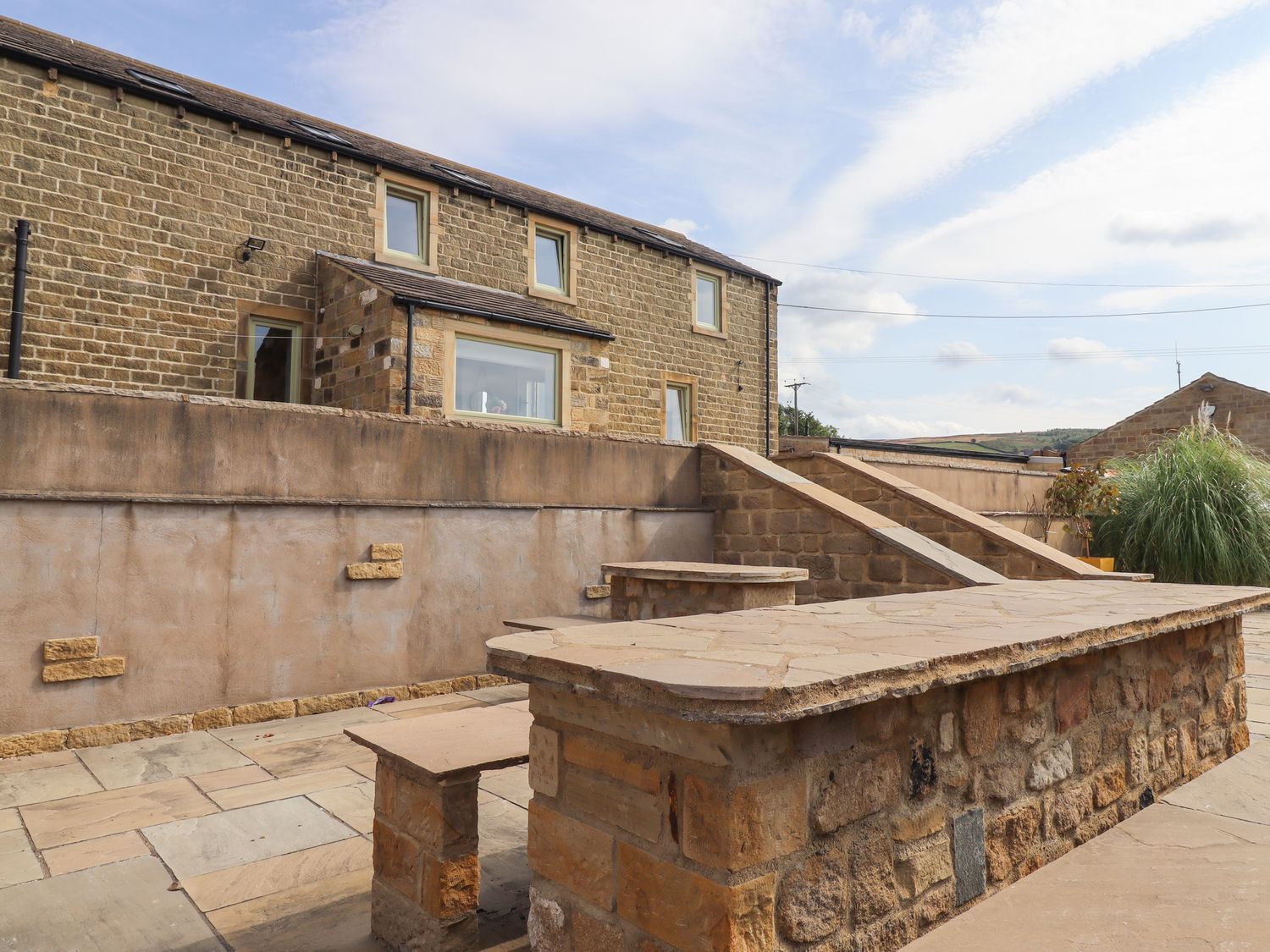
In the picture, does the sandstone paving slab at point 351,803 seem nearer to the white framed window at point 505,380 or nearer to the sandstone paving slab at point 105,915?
the sandstone paving slab at point 105,915

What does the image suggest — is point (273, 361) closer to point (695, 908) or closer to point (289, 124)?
point (289, 124)

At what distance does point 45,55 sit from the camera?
909 centimetres

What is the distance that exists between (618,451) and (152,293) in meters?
6.48

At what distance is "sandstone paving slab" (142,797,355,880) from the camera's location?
3.18 meters

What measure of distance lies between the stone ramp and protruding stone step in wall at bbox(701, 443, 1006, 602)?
119 inches

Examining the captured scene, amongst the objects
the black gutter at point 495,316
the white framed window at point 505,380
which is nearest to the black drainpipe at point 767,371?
the black gutter at point 495,316

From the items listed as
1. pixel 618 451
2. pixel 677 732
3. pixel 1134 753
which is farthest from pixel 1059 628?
pixel 618 451

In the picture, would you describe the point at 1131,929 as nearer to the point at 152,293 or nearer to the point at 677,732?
the point at 677,732

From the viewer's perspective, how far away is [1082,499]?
33.6 feet

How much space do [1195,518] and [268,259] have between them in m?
11.9

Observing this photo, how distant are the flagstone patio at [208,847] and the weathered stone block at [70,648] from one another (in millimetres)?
535

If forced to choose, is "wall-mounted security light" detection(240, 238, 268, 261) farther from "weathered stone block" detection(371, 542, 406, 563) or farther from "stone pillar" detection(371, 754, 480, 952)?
"stone pillar" detection(371, 754, 480, 952)

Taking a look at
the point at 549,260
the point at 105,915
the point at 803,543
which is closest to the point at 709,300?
the point at 549,260

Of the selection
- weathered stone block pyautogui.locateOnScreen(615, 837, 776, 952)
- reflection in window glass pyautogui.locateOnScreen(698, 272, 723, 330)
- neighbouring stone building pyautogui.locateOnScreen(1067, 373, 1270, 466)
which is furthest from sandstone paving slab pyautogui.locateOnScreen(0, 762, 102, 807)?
neighbouring stone building pyautogui.locateOnScreen(1067, 373, 1270, 466)
